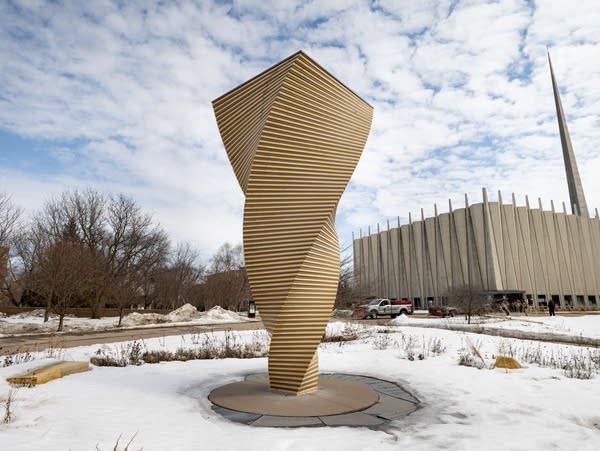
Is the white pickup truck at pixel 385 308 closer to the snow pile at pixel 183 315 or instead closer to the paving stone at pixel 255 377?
the snow pile at pixel 183 315

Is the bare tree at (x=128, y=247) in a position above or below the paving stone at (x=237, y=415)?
above

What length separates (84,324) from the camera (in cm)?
2436

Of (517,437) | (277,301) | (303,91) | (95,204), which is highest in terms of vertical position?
(95,204)

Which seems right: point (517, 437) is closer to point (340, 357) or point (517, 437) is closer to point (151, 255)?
point (340, 357)

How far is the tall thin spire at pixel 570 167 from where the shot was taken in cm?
6419

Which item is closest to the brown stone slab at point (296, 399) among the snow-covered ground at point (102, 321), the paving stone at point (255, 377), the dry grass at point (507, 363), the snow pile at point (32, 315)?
the paving stone at point (255, 377)

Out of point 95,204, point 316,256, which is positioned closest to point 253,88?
point 316,256

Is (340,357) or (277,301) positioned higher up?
(277,301)

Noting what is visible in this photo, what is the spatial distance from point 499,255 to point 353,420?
42971 millimetres

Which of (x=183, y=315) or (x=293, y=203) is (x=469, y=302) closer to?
(x=293, y=203)

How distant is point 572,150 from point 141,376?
82.1 m

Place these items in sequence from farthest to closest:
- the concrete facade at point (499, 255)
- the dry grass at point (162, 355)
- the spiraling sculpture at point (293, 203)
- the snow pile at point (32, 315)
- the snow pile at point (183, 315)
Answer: the concrete facade at point (499, 255), the snow pile at point (183, 315), the snow pile at point (32, 315), the dry grass at point (162, 355), the spiraling sculpture at point (293, 203)

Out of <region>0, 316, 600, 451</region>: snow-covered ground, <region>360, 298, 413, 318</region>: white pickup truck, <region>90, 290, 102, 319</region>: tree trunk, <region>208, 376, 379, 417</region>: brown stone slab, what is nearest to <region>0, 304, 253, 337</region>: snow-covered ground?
<region>90, 290, 102, 319</region>: tree trunk

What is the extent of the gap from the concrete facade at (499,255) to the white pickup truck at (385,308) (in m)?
8.26
